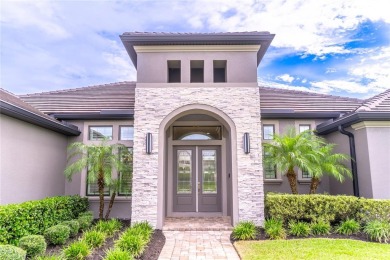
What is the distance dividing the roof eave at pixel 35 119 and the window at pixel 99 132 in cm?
51

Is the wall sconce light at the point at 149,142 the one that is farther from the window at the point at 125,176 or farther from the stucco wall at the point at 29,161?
the stucco wall at the point at 29,161

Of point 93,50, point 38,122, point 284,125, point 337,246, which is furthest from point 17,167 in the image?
point 93,50

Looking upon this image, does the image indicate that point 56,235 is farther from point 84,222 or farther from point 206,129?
point 206,129

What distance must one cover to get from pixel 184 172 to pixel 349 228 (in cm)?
636

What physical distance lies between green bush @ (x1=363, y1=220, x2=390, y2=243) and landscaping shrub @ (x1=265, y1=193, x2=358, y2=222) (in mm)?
754

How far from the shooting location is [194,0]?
1020 centimetres

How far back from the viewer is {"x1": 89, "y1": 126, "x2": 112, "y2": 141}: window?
10.9 metres

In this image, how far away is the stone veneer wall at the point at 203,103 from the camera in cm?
859

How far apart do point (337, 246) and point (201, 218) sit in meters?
5.22

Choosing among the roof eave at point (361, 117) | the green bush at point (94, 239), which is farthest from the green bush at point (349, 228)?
the green bush at point (94, 239)

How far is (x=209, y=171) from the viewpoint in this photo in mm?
11211

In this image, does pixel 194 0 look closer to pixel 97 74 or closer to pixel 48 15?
pixel 48 15

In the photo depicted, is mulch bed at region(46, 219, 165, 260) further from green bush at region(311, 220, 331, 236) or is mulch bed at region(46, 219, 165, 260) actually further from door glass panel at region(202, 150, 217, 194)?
green bush at region(311, 220, 331, 236)

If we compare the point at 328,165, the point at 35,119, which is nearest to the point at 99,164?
the point at 35,119
